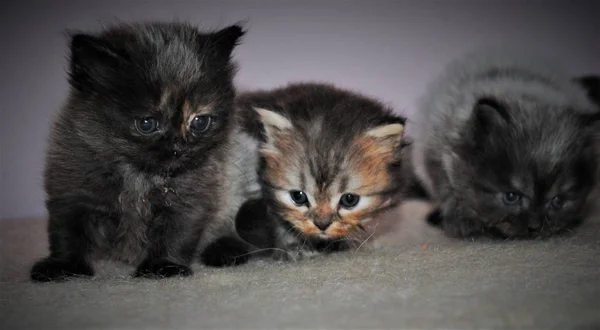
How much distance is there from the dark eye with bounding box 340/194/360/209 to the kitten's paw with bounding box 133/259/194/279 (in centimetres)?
50

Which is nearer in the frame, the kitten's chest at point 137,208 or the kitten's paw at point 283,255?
the kitten's chest at point 137,208

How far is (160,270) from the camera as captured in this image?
1694 mm

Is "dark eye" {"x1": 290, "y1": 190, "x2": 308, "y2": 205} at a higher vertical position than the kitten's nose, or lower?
higher

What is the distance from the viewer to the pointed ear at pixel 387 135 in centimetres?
184

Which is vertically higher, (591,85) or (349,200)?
(591,85)

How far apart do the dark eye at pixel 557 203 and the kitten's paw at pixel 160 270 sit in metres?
1.25

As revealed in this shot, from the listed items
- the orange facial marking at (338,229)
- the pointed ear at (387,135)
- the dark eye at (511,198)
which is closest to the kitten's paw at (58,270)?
the orange facial marking at (338,229)

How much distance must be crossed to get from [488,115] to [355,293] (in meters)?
0.96

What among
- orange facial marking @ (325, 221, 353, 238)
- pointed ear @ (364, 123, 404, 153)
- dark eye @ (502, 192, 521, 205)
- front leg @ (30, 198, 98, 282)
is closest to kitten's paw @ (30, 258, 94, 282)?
front leg @ (30, 198, 98, 282)

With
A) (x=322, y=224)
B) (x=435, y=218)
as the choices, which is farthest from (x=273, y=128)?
(x=435, y=218)

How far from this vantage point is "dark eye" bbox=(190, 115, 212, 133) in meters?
1.67

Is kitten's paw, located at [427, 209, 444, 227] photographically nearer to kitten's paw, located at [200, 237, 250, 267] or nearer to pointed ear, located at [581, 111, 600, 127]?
pointed ear, located at [581, 111, 600, 127]

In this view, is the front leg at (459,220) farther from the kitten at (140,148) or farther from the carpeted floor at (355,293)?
the kitten at (140,148)

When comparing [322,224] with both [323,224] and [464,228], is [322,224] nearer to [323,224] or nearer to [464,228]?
[323,224]
